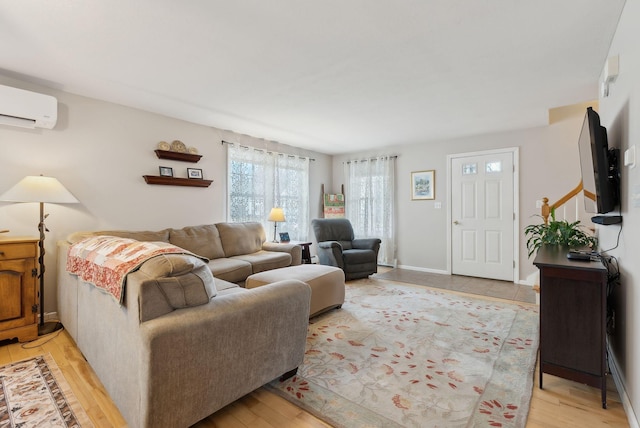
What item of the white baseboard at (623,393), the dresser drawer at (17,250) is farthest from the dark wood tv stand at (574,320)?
the dresser drawer at (17,250)

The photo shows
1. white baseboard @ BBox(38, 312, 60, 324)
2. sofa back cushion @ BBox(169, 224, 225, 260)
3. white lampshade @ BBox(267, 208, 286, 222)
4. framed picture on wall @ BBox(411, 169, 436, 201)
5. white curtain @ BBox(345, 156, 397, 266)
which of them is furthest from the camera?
white curtain @ BBox(345, 156, 397, 266)

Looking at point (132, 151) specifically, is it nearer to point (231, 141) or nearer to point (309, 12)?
point (231, 141)

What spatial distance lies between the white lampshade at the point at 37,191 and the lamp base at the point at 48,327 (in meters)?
1.14

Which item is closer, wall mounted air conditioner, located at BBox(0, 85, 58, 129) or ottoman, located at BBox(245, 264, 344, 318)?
wall mounted air conditioner, located at BBox(0, 85, 58, 129)

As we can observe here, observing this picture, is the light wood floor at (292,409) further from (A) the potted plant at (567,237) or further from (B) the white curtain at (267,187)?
(B) the white curtain at (267,187)

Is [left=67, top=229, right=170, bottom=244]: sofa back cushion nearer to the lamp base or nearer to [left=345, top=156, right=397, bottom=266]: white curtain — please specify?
the lamp base

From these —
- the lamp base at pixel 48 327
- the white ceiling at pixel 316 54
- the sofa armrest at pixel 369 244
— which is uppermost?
the white ceiling at pixel 316 54

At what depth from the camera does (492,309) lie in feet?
10.7

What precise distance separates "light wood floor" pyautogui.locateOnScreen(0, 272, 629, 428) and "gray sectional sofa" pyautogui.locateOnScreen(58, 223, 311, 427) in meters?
0.12

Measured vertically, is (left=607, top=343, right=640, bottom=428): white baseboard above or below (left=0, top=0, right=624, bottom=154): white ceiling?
below

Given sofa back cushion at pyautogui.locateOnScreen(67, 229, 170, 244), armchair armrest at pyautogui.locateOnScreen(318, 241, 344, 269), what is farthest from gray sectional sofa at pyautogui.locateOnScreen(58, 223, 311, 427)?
armchair armrest at pyautogui.locateOnScreen(318, 241, 344, 269)

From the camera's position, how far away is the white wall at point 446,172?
4.02 metres

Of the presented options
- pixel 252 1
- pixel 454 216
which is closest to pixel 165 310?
pixel 252 1

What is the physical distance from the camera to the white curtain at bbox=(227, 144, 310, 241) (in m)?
4.51
